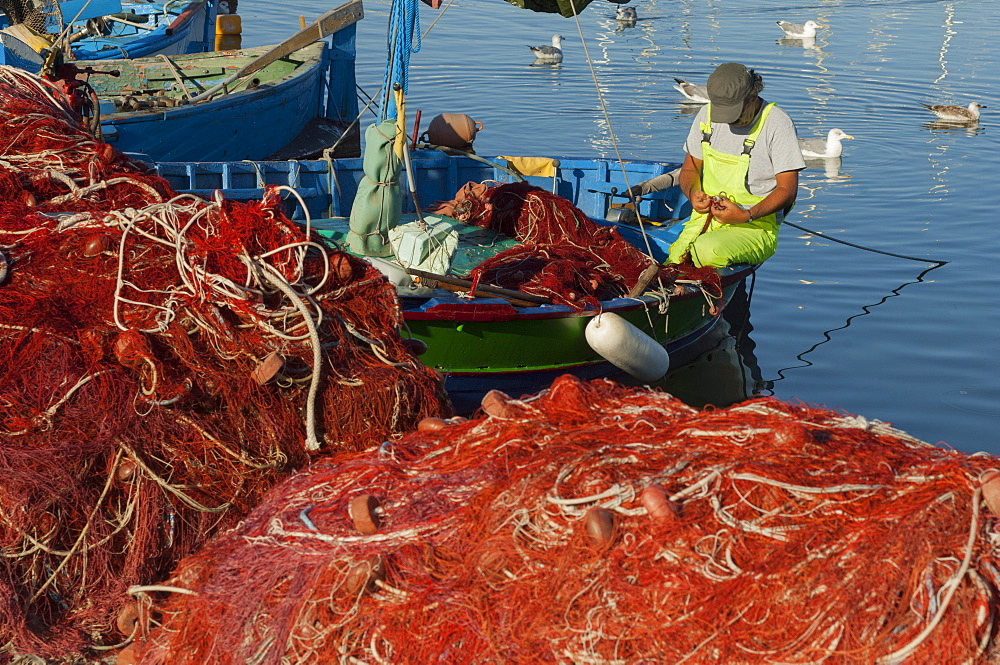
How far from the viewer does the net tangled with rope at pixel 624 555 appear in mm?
2557

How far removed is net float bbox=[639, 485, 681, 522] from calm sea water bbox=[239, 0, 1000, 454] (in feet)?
12.2

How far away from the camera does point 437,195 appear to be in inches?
410

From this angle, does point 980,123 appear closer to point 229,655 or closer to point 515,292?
point 515,292

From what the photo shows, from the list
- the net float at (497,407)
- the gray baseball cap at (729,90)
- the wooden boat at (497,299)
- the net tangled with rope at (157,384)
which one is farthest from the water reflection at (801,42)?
A: the net float at (497,407)

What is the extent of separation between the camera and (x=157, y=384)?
150 inches

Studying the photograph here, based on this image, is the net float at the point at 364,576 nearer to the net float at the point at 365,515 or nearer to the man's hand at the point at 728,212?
the net float at the point at 365,515

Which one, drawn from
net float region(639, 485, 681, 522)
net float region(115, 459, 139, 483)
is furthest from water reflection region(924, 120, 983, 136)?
net float region(115, 459, 139, 483)

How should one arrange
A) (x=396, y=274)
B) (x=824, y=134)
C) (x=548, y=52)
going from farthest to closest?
(x=548, y=52), (x=824, y=134), (x=396, y=274)

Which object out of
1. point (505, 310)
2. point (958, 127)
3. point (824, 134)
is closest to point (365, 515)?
point (505, 310)

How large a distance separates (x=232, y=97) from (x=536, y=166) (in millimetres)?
4795

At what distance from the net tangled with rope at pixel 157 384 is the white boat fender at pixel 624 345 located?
247cm

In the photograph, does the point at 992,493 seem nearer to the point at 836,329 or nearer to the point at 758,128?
the point at 758,128

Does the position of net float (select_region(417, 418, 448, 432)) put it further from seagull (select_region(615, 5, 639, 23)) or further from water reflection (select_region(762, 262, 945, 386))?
seagull (select_region(615, 5, 639, 23))

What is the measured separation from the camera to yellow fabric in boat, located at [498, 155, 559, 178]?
10.6 m
